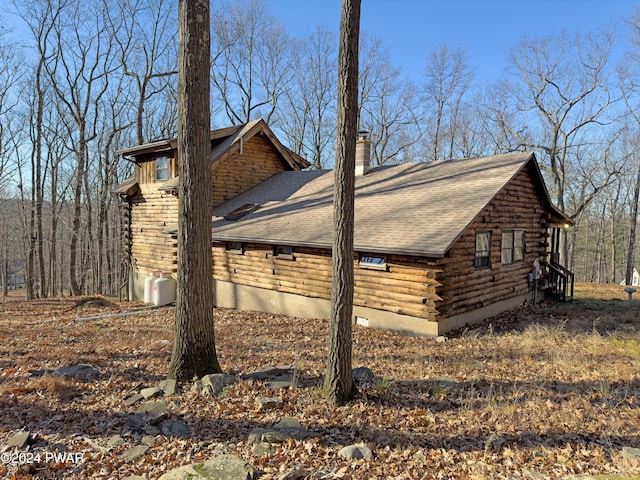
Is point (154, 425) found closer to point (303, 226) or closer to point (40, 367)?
point (40, 367)

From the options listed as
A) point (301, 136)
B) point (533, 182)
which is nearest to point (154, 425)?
point (533, 182)

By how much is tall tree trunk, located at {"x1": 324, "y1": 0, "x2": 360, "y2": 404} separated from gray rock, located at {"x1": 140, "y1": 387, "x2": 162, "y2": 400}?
2650 mm

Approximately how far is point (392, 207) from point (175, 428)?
31.8 ft

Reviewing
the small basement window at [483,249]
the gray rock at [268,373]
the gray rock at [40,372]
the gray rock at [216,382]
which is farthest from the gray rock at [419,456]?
A: the small basement window at [483,249]

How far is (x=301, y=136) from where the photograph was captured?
3362 cm

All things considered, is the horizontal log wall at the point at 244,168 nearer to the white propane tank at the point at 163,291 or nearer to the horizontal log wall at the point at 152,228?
the horizontal log wall at the point at 152,228

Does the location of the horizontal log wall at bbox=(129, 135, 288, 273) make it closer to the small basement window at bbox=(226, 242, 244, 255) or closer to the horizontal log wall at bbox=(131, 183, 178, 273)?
the horizontal log wall at bbox=(131, 183, 178, 273)

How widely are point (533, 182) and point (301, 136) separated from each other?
22.3 meters

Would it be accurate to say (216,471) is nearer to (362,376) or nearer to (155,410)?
(155,410)

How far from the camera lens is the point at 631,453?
13.5ft

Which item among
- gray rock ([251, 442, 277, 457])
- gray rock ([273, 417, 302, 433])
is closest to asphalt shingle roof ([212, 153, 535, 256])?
gray rock ([273, 417, 302, 433])

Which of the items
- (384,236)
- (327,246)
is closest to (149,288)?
(327,246)

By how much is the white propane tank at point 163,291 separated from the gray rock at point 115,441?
41.0 ft

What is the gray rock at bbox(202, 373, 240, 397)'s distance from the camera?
584 cm
